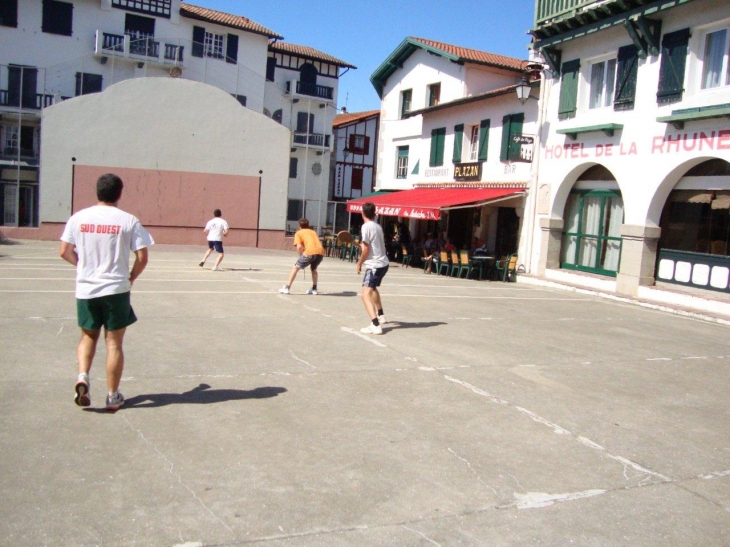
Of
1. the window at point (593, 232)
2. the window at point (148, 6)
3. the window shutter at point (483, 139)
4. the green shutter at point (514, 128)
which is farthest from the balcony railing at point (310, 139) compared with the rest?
the window at point (593, 232)

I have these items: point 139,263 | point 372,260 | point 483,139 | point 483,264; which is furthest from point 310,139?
point 139,263

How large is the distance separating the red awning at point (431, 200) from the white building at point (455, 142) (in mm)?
39

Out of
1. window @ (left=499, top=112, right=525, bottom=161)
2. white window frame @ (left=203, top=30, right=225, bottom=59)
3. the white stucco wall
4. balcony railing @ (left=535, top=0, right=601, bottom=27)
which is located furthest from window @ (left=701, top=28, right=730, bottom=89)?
white window frame @ (left=203, top=30, right=225, bottom=59)

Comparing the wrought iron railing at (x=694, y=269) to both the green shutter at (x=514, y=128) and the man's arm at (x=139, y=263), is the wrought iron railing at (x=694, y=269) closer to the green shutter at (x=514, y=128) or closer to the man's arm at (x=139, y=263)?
the green shutter at (x=514, y=128)

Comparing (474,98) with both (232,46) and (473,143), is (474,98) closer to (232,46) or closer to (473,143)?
(473,143)

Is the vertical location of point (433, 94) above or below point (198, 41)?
below

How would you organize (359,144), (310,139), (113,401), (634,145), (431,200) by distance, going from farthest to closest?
1. (359,144)
2. (310,139)
3. (431,200)
4. (634,145)
5. (113,401)

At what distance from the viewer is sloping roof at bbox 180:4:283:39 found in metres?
41.1

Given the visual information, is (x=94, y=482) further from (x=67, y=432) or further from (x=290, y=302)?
(x=290, y=302)

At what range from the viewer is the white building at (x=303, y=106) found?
153ft

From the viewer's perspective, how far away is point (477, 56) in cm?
2550

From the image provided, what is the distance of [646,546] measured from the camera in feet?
12.1

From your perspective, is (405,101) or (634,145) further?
(405,101)

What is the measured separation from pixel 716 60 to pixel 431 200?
371 inches
